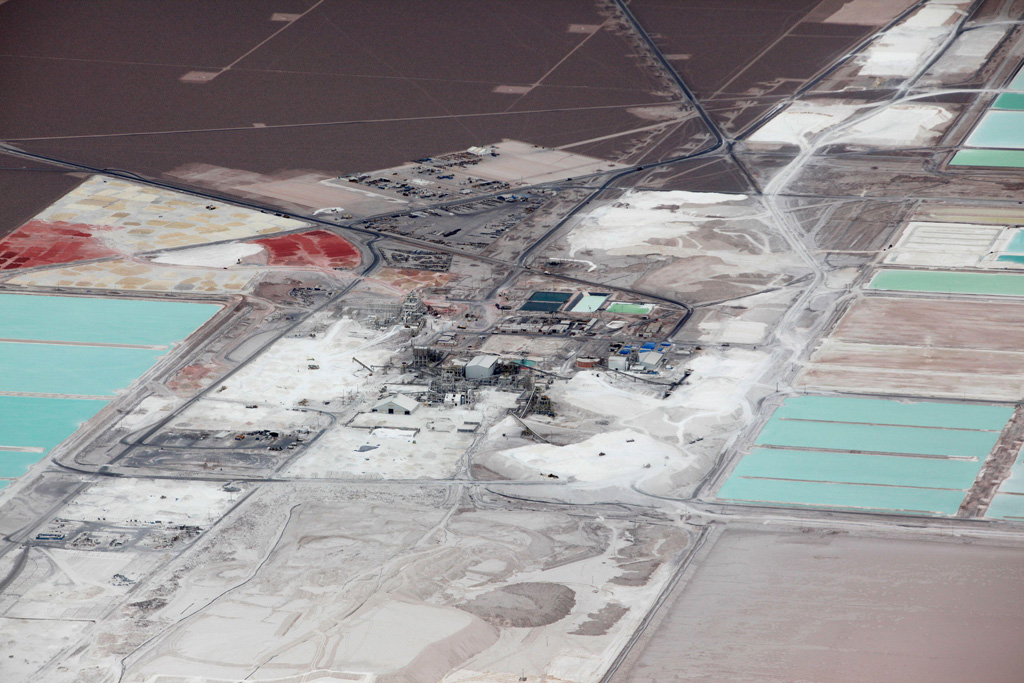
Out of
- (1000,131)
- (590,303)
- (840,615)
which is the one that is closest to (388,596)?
(840,615)

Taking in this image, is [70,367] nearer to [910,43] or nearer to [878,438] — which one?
[878,438]

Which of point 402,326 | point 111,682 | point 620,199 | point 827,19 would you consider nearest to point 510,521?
point 111,682

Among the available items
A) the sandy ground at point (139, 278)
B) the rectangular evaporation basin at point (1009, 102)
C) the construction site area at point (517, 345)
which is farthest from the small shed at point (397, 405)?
the rectangular evaporation basin at point (1009, 102)

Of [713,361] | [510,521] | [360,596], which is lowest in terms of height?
[360,596]

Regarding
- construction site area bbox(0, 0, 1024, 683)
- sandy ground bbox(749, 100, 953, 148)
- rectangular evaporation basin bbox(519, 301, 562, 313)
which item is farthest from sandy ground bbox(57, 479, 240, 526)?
sandy ground bbox(749, 100, 953, 148)

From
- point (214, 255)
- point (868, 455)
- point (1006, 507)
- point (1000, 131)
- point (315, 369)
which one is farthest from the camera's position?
point (1000, 131)

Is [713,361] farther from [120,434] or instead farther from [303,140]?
[303,140]
